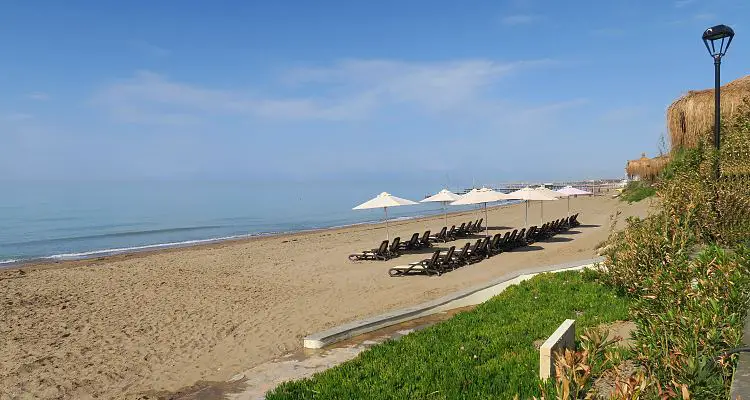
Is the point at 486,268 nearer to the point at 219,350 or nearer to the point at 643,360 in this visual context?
the point at 219,350

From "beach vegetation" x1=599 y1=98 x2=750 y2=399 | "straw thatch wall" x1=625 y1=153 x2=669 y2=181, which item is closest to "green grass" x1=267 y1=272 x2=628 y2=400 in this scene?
"beach vegetation" x1=599 y1=98 x2=750 y2=399

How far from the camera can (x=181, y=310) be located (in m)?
10.2

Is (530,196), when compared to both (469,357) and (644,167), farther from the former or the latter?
(644,167)

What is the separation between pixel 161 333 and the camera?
8562 mm

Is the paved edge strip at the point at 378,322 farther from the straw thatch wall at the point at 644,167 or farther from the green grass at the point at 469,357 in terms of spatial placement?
the straw thatch wall at the point at 644,167

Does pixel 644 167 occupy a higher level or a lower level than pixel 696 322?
higher

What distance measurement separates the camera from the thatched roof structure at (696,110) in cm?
1123

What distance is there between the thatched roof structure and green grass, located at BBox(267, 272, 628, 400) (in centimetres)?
592

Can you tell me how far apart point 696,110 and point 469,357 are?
9.45 meters

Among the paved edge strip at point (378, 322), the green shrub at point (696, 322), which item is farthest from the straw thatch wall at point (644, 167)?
the green shrub at point (696, 322)

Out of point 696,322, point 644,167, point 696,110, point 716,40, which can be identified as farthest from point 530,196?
point 644,167

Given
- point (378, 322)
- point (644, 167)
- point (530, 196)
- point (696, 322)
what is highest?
point (644, 167)

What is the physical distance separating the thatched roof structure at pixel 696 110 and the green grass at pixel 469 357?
233 inches

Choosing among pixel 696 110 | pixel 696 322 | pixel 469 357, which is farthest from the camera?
pixel 696 110
